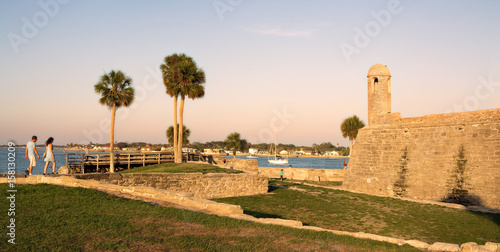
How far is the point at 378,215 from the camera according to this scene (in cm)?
1620

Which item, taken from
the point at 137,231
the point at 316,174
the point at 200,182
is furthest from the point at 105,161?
the point at 137,231

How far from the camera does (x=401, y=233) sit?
12781 mm

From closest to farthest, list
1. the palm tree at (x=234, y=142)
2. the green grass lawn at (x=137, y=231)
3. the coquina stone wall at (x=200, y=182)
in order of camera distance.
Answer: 1. the green grass lawn at (x=137, y=231)
2. the coquina stone wall at (x=200, y=182)
3. the palm tree at (x=234, y=142)

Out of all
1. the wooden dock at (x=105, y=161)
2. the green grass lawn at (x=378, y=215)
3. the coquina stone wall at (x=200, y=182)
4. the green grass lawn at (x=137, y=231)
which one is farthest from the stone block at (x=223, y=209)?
the wooden dock at (x=105, y=161)

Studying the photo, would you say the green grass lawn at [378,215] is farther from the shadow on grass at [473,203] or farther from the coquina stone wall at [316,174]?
the coquina stone wall at [316,174]

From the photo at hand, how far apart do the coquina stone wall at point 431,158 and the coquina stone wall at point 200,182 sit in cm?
873

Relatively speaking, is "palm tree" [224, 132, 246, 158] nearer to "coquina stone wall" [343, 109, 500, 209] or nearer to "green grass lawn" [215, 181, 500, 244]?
"coquina stone wall" [343, 109, 500, 209]

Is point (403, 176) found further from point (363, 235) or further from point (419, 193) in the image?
point (363, 235)

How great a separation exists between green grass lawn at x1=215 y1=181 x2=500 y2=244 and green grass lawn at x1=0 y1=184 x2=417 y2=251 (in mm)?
5627

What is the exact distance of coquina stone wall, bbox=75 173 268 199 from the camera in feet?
55.7

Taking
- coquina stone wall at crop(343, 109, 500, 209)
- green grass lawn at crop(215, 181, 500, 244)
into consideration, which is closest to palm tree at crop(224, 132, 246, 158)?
coquina stone wall at crop(343, 109, 500, 209)

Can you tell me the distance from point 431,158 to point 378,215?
27.6ft

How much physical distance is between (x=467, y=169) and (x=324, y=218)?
10571mm

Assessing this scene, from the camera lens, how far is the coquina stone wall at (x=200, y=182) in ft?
55.7
